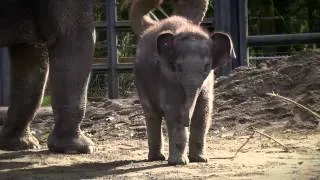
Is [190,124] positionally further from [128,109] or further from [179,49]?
[128,109]

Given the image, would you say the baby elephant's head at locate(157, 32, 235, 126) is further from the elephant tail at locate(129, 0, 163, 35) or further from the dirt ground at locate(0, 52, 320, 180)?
the elephant tail at locate(129, 0, 163, 35)

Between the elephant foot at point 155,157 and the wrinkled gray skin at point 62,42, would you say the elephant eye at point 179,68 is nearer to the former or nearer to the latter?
the elephant foot at point 155,157

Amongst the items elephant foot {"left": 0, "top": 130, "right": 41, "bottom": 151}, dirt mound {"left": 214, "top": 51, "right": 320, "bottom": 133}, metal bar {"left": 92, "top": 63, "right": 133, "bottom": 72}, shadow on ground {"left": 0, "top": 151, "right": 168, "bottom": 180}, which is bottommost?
shadow on ground {"left": 0, "top": 151, "right": 168, "bottom": 180}

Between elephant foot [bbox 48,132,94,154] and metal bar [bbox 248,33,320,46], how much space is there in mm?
4248

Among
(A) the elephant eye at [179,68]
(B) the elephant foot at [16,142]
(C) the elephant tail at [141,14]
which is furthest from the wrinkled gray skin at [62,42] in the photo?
(A) the elephant eye at [179,68]

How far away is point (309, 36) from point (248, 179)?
592 cm

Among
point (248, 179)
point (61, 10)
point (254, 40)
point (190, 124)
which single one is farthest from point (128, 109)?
point (248, 179)

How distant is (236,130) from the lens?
28.2ft

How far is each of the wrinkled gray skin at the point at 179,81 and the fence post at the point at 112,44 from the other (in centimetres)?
495

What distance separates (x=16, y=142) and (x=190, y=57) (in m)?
2.63

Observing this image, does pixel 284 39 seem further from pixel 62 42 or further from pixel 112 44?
pixel 62 42

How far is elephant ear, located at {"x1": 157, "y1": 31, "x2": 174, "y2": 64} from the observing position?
609 centimetres

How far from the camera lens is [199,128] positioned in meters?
6.42

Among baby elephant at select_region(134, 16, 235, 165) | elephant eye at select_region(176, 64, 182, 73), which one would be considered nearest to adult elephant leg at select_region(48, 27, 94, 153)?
baby elephant at select_region(134, 16, 235, 165)
